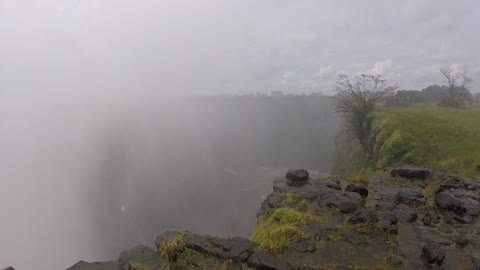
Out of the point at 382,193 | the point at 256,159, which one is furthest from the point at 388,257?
the point at 256,159

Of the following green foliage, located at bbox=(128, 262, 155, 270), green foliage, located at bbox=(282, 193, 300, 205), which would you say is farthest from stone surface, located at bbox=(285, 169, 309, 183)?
green foliage, located at bbox=(128, 262, 155, 270)

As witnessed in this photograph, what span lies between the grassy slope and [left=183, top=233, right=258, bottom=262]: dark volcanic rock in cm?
1992

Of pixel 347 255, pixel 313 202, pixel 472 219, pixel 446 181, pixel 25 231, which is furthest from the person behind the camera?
pixel 25 231

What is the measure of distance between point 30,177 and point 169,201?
213ft

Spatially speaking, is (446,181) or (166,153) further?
(166,153)

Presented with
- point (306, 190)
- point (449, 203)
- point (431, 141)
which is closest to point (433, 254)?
point (449, 203)

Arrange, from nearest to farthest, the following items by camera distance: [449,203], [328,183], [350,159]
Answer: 1. [449,203]
2. [328,183]
3. [350,159]

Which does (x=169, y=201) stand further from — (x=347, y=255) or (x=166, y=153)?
(x=347, y=255)

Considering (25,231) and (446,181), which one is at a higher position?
(446,181)

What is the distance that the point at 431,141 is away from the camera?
29078 mm

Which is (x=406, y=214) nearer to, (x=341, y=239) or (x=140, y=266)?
(x=341, y=239)

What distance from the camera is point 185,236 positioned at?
10.2 m

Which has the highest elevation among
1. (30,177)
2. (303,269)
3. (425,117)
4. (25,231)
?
(425,117)

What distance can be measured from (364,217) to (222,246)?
5085 mm
